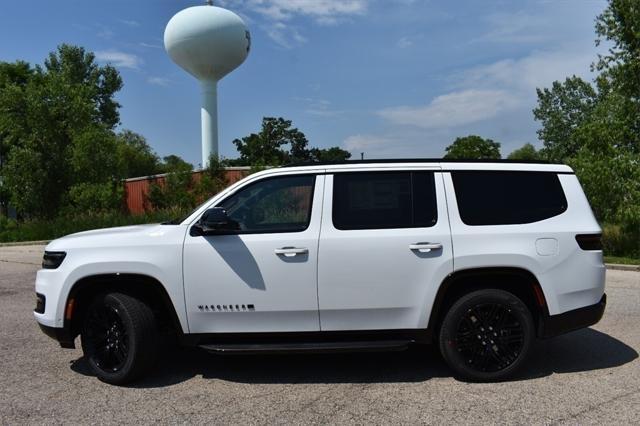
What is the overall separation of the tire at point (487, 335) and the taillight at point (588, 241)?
765 mm

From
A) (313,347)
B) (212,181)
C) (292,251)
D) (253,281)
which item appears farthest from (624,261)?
(212,181)

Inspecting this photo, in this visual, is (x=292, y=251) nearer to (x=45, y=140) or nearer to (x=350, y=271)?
(x=350, y=271)

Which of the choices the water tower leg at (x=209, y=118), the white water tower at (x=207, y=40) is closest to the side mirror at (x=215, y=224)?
the white water tower at (x=207, y=40)

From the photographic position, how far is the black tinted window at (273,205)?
4.91 m

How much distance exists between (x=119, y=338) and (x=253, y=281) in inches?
54.0

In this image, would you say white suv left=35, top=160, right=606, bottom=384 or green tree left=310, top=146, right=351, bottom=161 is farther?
green tree left=310, top=146, right=351, bottom=161

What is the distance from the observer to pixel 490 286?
4.97m

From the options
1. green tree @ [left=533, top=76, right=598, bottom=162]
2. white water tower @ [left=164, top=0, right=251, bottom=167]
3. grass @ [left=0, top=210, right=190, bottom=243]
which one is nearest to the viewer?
grass @ [left=0, top=210, right=190, bottom=243]

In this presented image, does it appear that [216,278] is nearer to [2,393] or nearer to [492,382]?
[2,393]

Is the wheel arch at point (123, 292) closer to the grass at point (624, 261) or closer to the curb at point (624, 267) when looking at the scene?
the curb at point (624, 267)

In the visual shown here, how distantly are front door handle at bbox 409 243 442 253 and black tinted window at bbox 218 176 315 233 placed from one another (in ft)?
3.17

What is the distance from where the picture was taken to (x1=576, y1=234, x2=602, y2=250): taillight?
4.89 metres

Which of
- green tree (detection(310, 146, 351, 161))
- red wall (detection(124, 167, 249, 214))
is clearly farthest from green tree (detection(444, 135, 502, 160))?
red wall (detection(124, 167, 249, 214))

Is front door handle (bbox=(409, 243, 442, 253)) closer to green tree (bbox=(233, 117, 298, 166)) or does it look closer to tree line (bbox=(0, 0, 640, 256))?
tree line (bbox=(0, 0, 640, 256))
